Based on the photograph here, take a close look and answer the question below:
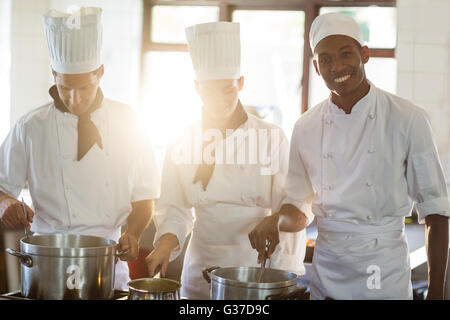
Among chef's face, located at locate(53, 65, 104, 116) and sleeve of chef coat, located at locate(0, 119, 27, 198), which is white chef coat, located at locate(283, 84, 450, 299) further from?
sleeve of chef coat, located at locate(0, 119, 27, 198)

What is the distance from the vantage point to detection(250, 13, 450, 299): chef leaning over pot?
1725 millimetres

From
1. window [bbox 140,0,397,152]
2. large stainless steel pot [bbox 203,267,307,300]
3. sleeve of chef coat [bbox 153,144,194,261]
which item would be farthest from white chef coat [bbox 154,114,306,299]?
window [bbox 140,0,397,152]

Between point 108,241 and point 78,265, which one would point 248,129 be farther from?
point 78,265

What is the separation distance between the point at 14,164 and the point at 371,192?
4.26 ft

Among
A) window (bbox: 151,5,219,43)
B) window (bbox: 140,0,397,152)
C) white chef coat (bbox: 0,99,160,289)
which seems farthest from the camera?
window (bbox: 151,5,219,43)

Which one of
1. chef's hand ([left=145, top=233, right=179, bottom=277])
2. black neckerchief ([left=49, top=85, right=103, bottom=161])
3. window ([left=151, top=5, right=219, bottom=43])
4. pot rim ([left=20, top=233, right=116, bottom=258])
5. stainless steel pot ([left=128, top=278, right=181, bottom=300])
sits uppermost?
window ([left=151, top=5, right=219, bottom=43])

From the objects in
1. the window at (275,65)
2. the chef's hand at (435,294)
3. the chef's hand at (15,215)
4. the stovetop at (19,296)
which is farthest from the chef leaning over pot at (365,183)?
the window at (275,65)

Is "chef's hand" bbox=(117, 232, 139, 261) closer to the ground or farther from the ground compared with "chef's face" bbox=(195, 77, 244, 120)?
closer to the ground

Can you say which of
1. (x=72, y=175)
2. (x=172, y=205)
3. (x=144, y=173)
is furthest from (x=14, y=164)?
(x=172, y=205)

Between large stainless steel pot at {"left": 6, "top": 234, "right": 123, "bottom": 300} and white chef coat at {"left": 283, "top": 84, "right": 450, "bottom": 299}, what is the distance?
0.72 m

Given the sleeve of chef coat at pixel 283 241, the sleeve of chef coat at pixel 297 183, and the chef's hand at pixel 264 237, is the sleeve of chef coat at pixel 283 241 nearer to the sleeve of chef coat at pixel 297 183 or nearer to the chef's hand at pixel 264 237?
the sleeve of chef coat at pixel 297 183

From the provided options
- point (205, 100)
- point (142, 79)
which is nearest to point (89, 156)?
point (205, 100)

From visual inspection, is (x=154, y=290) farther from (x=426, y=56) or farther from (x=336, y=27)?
(x=426, y=56)

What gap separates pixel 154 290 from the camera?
145 cm
